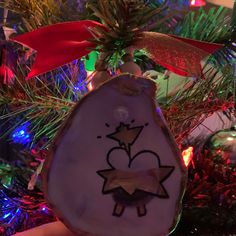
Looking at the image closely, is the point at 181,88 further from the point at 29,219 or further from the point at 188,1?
the point at 29,219

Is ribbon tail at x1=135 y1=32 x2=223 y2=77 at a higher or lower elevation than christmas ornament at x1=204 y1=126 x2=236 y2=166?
higher

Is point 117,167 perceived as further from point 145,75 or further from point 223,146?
point 223,146

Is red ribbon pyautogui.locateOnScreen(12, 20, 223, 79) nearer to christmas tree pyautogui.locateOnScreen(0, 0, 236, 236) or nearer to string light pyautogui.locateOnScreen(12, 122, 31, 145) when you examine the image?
christmas tree pyautogui.locateOnScreen(0, 0, 236, 236)

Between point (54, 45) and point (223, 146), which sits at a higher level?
point (54, 45)

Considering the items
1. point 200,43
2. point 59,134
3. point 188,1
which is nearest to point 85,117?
point 59,134

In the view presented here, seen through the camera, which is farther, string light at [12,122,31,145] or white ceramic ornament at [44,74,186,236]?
string light at [12,122,31,145]

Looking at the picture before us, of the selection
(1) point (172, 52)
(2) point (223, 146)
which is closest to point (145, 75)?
(1) point (172, 52)

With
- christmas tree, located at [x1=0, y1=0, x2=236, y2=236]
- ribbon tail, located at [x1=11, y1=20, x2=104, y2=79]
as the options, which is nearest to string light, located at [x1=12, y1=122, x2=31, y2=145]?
christmas tree, located at [x1=0, y1=0, x2=236, y2=236]
